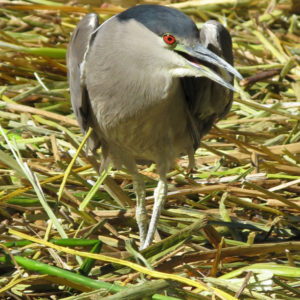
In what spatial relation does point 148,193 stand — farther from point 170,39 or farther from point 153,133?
point 170,39

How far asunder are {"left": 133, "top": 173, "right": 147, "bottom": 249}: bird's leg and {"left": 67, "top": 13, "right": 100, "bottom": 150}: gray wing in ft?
1.35

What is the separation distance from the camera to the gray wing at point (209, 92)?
11.4ft

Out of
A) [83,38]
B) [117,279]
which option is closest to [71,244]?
[117,279]

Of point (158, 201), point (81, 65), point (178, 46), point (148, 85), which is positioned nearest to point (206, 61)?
point (178, 46)

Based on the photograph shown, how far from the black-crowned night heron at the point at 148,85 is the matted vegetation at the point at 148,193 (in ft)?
0.54

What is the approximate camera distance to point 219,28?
3502 millimetres

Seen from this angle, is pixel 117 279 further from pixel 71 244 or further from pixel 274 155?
pixel 274 155

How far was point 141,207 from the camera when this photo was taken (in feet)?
12.1

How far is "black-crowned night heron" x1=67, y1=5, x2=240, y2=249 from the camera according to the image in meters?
3.12

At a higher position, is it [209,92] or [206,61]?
[206,61]

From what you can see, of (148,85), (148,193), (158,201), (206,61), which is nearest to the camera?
(206,61)

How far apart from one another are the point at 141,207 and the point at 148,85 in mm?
767

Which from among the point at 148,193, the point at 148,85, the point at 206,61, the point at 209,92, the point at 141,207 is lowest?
the point at 148,193

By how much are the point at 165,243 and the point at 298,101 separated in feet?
6.37
